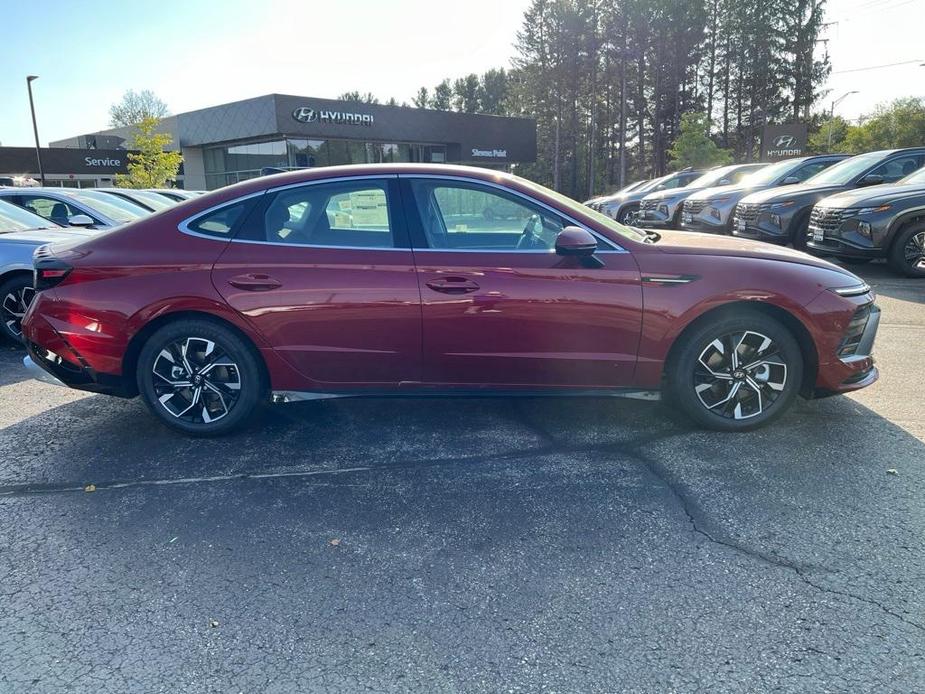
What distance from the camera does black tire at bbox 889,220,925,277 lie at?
9.09 metres

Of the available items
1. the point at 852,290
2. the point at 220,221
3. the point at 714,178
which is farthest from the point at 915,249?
the point at 220,221

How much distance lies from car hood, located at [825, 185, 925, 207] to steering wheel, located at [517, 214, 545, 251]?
7352 millimetres

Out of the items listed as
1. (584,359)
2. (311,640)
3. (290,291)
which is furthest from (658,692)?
(290,291)

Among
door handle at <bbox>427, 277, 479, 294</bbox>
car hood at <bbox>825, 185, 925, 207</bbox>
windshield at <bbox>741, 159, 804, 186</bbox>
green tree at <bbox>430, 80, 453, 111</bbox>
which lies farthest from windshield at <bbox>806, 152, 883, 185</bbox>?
green tree at <bbox>430, 80, 453, 111</bbox>

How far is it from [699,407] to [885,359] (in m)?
2.70

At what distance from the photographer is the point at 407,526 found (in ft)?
9.99

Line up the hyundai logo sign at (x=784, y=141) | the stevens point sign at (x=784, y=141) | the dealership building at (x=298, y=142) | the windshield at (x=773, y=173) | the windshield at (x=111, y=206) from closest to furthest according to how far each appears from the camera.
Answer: the windshield at (x=111, y=206), the windshield at (x=773, y=173), the stevens point sign at (x=784, y=141), the hyundai logo sign at (x=784, y=141), the dealership building at (x=298, y=142)

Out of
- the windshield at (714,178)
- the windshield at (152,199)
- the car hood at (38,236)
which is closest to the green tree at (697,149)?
the windshield at (714,178)

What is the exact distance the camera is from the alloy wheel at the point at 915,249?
912 cm

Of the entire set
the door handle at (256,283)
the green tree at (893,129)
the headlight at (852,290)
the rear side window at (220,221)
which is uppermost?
the green tree at (893,129)

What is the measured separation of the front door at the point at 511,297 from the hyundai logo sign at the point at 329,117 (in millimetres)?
29617

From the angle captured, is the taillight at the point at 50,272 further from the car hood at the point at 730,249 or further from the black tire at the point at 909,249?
the black tire at the point at 909,249

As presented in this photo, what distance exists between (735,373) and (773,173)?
35.0ft

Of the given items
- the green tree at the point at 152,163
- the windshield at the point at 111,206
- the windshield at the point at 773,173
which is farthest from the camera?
the green tree at the point at 152,163
